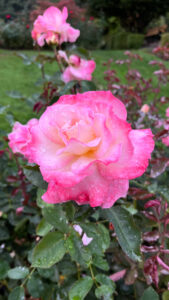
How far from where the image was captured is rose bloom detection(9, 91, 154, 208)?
36 cm

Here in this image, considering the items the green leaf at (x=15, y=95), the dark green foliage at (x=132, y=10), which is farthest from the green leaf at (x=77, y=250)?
the dark green foliage at (x=132, y=10)

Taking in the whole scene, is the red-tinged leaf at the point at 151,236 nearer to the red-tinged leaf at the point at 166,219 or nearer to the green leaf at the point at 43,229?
the red-tinged leaf at the point at 166,219

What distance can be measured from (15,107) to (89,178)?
285 centimetres

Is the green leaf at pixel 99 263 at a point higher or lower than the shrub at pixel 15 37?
higher

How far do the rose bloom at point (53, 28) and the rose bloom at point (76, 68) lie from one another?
0.18 feet

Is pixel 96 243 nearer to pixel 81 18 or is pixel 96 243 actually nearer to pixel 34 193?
pixel 34 193

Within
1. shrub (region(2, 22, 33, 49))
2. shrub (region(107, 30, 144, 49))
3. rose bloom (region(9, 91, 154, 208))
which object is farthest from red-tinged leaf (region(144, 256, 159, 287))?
shrub (region(107, 30, 144, 49))

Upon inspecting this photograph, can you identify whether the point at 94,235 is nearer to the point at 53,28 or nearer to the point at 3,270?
the point at 3,270

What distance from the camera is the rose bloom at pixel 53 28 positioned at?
2.70 ft

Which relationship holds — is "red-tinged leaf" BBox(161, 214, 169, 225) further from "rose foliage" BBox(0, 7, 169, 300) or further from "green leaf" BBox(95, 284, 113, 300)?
"green leaf" BBox(95, 284, 113, 300)

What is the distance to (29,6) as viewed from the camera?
10.3m

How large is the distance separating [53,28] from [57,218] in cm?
56

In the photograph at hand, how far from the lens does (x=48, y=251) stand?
1.65ft

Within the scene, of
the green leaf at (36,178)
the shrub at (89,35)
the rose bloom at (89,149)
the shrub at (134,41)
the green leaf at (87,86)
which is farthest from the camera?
the shrub at (134,41)
